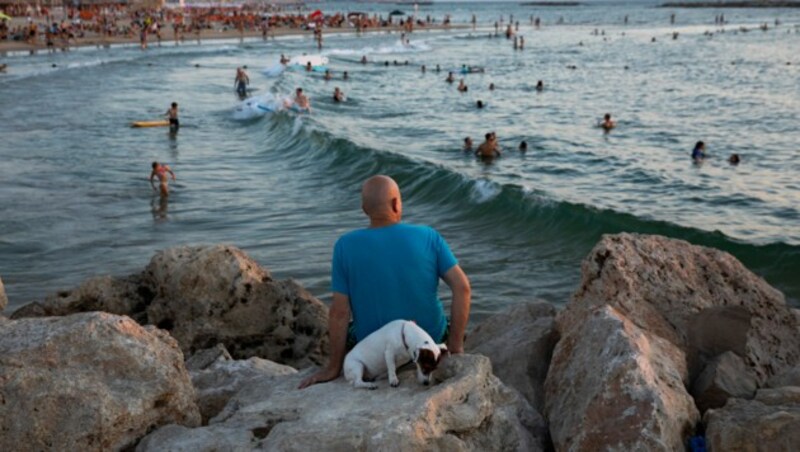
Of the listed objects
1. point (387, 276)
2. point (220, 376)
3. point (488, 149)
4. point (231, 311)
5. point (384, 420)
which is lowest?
point (488, 149)

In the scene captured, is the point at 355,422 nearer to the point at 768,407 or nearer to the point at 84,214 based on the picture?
the point at 768,407

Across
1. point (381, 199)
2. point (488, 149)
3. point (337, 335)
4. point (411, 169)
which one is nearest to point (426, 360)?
point (337, 335)

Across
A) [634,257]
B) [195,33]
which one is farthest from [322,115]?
[195,33]

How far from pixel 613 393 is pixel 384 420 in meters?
1.28

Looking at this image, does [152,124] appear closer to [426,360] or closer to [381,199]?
[381,199]

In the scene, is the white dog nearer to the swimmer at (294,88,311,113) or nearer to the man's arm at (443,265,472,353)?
the man's arm at (443,265,472,353)

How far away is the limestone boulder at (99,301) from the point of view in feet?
27.8

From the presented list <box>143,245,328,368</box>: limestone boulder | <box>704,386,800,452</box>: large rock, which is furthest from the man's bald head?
<box>143,245,328,368</box>: limestone boulder

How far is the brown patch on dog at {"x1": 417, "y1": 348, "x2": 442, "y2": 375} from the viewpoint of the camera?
4.53 m

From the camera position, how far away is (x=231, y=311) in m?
8.48

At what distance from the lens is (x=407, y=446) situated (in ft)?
13.4

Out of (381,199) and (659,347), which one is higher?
(381,199)

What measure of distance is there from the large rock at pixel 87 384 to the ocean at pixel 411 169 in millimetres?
7518

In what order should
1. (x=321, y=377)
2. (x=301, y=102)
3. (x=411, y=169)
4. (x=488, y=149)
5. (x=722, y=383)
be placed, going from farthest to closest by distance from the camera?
(x=301, y=102) < (x=488, y=149) < (x=411, y=169) < (x=722, y=383) < (x=321, y=377)
